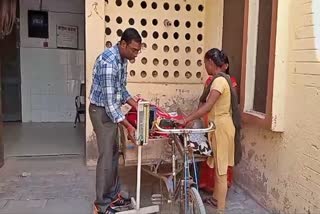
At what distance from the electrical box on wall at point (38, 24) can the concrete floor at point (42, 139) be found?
199cm

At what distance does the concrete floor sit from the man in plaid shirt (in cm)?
251

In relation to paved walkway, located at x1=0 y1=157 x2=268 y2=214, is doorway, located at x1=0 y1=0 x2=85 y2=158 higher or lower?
higher

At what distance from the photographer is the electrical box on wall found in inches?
311

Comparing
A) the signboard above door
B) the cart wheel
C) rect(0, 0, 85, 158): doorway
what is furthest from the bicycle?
the signboard above door

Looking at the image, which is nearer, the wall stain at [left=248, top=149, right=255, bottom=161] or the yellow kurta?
the yellow kurta

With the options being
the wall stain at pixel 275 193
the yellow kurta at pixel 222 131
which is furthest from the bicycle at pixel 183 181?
the wall stain at pixel 275 193

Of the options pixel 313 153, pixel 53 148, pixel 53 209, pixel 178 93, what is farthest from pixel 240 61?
pixel 53 148

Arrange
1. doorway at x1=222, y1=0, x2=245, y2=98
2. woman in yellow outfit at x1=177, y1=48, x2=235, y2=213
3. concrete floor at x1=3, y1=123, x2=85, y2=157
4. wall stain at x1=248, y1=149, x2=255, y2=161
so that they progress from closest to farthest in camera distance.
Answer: woman in yellow outfit at x1=177, y1=48, x2=235, y2=213 → wall stain at x1=248, y1=149, x2=255, y2=161 → doorway at x1=222, y1=0, x2=245, y2=98 → concrete floor at x1=3, y1=123, x2=85, y2=157

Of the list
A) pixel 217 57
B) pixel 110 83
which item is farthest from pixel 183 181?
pixel 217 57

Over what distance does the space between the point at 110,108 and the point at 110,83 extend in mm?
206

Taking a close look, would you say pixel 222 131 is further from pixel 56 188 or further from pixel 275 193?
pixel 56 188

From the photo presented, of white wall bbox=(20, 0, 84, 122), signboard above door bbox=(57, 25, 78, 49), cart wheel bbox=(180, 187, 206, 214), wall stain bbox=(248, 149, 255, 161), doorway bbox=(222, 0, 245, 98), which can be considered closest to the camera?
cart wheel bbox=(180, 187, 206, 214)

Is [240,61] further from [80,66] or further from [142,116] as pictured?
[80,66]

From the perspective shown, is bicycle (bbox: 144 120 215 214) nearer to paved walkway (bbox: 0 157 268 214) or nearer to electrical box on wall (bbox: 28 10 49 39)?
paved walkway (bbox: 0 157 268 214)
